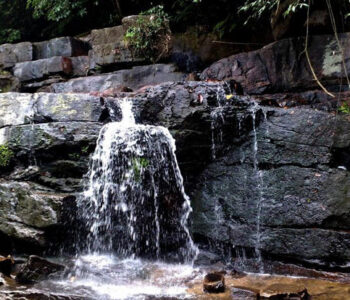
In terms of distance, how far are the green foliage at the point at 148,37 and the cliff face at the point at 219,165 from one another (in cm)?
294

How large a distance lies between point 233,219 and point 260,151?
107 cm

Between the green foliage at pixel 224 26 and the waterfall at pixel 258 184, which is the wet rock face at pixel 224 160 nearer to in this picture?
the waterfall at pixel 258 184

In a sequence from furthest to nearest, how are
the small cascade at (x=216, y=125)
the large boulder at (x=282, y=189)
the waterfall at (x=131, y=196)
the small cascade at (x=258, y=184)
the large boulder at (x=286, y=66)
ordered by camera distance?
the large boulder at (x=286, y=66) < the small cascade at (x=216, y=125) < the waterfall at (x=131, y=196) < the small cascade at (x=258, y=184) < the large boulder at (x=282, y=189)

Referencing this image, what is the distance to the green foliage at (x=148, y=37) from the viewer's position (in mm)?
7898

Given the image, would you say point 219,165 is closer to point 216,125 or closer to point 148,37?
point 216,125

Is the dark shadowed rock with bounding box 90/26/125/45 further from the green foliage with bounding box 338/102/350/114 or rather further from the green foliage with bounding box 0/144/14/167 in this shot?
the green foliage with bounding box 338/102/350/114

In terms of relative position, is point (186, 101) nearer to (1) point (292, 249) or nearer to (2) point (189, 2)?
(1) point (292, 249)

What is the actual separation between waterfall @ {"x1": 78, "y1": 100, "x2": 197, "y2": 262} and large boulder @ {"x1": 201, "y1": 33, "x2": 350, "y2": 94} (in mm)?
2871

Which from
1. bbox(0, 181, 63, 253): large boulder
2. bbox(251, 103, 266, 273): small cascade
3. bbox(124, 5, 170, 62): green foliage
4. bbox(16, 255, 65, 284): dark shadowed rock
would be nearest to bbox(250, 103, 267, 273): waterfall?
bbox(251, 103, 266, 273): small cascade

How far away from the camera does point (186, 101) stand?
4965 millimetres

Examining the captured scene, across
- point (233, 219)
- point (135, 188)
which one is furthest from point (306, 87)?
point (135, 188)

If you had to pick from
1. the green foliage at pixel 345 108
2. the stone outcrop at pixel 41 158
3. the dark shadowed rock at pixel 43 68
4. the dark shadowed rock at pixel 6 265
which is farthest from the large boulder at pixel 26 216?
the dark shadowed rock at pixel 43 68

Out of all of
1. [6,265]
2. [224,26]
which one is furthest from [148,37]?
[6,265]

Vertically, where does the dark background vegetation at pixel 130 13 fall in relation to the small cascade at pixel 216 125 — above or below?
above
